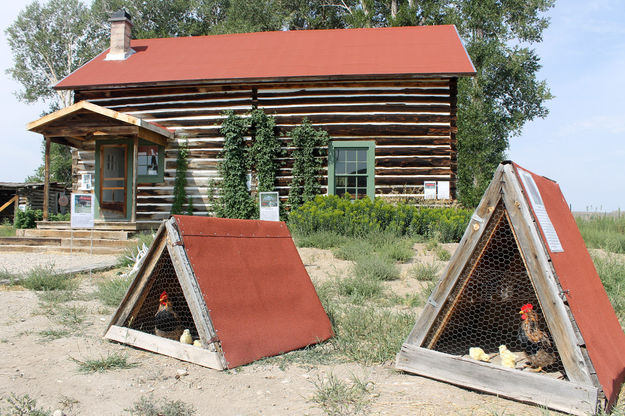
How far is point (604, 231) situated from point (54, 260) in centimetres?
1236

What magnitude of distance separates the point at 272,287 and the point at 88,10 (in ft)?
115

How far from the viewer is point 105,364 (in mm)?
3369

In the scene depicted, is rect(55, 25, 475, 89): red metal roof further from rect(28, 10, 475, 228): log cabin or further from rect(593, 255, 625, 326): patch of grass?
rect(593, 255, 625, 326): patch of grass

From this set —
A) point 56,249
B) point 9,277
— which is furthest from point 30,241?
point 9,277

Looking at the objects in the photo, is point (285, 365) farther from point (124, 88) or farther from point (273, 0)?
point (273, 0)

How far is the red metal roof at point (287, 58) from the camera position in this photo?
12.6 m

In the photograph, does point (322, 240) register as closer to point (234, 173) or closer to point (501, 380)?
point (234, 173)

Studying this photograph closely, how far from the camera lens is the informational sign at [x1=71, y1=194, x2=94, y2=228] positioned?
421 inches

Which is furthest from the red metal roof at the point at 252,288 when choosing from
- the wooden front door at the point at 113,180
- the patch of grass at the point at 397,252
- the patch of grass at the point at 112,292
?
the wooden front door at the point at 113,180

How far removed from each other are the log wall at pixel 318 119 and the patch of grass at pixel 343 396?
31.9ft

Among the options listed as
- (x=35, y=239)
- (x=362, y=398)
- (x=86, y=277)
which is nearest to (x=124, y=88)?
(x=35, y=239)

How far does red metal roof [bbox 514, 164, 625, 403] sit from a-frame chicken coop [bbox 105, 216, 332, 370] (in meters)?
2.00

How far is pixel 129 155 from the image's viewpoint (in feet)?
43.8

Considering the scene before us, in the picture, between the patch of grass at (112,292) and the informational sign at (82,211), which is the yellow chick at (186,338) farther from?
the informational sign at (82,211)
